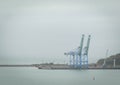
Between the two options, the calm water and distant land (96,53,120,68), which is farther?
distant land (96,53,120,68)

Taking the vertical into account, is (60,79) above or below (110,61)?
below

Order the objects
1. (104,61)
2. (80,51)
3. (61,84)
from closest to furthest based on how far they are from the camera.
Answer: (61,84), (80,51), (104,61)

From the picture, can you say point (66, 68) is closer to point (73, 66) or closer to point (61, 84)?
point (73, 66)

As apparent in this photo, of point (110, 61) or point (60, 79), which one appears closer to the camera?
point (60, 79)

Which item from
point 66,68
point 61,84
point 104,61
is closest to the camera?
point 61,84

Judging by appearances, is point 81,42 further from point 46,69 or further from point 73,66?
point 46,69

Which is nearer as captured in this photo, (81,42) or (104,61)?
(81,42)

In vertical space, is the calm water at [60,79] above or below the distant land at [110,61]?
below

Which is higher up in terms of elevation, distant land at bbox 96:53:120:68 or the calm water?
distant land at bbox 96:53:120:68

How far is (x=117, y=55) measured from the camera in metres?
114

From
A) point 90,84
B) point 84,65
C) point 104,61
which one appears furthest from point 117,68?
point 90,84

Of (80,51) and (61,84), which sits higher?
(80,51)

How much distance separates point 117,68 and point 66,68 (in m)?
14.2

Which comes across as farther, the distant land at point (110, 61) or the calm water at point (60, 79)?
the distant land at point (110, 61)
